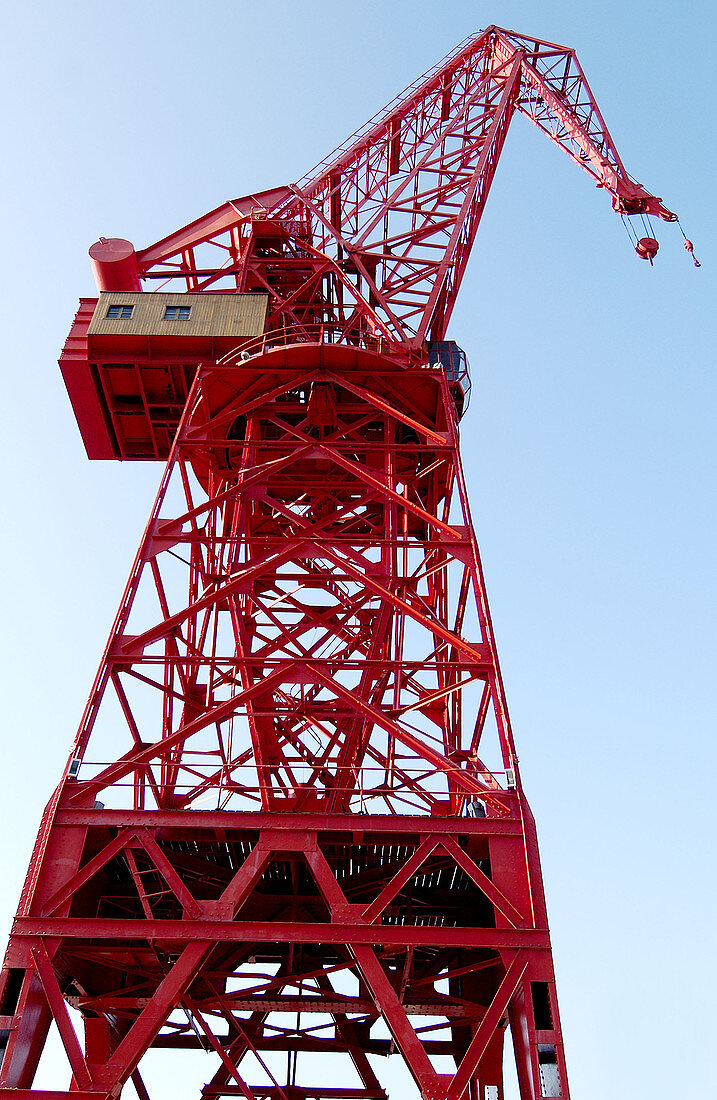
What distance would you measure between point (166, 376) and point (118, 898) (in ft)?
34.1

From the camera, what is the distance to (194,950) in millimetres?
12188

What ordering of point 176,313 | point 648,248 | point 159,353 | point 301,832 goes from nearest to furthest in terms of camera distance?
1. point 301,832
2. point 159,353
3. point 176,313
4. point 648,248

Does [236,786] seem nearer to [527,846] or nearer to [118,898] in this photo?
[118,898]

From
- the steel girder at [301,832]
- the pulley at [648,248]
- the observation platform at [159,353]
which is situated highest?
the pulley at [648,248]

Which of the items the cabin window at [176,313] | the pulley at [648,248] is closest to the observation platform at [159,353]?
the cabin window at [176,313]

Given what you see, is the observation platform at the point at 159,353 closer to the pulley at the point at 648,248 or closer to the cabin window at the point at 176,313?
the cabin window at the point at 176,313

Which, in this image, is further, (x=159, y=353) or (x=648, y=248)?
(x=648, y=248)

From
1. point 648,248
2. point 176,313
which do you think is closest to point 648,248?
point 648,248

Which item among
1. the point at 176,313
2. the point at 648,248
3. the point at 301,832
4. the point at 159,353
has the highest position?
the point at 648,248

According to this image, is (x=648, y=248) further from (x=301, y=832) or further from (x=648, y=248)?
(x=301, y=832)

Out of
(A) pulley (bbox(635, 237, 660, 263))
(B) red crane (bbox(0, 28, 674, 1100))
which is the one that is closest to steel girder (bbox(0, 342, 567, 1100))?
(B) red crane (bbox(0, 28, 674, 1100))

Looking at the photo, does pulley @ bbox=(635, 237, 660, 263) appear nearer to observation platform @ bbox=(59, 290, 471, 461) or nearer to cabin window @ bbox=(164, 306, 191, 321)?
observation platform @ bbox=(59, 290, 471, 461)

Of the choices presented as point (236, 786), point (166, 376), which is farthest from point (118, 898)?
point (166, 376)

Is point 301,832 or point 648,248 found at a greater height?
point 648,248
